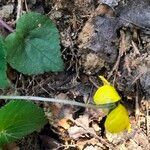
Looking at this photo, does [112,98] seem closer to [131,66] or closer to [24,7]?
[131,66]

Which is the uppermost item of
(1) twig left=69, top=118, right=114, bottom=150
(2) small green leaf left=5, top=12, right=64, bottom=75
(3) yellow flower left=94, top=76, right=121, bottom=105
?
(2) small green leaf left=5, top=12, right=64, bottom=75

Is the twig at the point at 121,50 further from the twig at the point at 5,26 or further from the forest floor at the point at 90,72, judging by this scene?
the twig at the point at 5,26

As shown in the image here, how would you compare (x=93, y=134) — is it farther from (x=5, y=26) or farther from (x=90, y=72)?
(x=5, y=26)

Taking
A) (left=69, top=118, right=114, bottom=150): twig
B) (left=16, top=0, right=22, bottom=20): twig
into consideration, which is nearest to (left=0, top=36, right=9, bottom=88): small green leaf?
(left=16, top=0, right=22, bottom=20): twig

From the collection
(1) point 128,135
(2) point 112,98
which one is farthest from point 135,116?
(2) point 112,98

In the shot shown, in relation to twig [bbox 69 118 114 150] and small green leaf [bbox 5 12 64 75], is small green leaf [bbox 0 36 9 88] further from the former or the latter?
twig [bbox 69 118 114 150]


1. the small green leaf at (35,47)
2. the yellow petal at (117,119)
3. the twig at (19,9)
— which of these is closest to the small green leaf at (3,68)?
the small green leaf at (35,47)

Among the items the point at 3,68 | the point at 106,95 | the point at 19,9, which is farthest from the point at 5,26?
the point at 106,95
